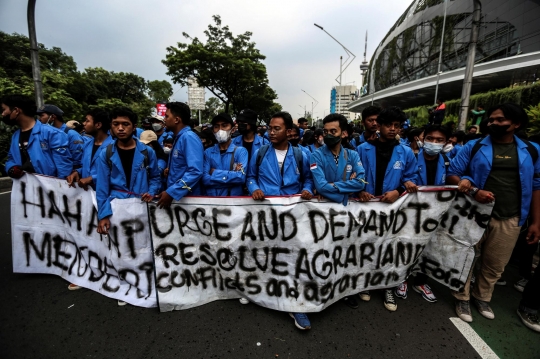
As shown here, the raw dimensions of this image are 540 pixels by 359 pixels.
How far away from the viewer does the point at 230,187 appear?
3.01 meters

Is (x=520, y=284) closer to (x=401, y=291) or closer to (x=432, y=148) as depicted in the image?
(x=401, y=291)

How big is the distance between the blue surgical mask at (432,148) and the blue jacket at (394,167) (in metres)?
0.31

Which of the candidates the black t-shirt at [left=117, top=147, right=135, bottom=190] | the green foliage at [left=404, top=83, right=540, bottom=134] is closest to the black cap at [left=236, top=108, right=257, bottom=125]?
the black t-shirt at [left=117, top=147, right=135, bottom=190]

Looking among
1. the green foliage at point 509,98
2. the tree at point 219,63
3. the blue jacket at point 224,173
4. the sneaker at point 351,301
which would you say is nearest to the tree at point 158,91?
the tree at point 219,63

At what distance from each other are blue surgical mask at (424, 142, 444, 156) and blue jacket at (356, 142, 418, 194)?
1.02ft

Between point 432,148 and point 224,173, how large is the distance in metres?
2.31

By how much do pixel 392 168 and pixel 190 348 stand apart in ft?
8.15

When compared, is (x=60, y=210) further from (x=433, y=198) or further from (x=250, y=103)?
(x=250, y=103)

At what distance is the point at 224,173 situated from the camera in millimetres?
2865

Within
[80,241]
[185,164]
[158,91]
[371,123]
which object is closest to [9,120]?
[80,241]

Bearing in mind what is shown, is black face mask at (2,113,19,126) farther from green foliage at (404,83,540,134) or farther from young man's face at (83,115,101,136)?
green foliage at (404,83,540,134)

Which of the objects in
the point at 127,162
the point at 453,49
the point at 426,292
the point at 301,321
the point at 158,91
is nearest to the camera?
the point at 301,321

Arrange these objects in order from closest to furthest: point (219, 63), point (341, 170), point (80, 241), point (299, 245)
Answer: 1. point (299, 245)
2. point (341, 170)
3. point (80, 241)
4. point (219, 63)

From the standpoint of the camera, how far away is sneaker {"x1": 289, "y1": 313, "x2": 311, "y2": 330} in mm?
2314
